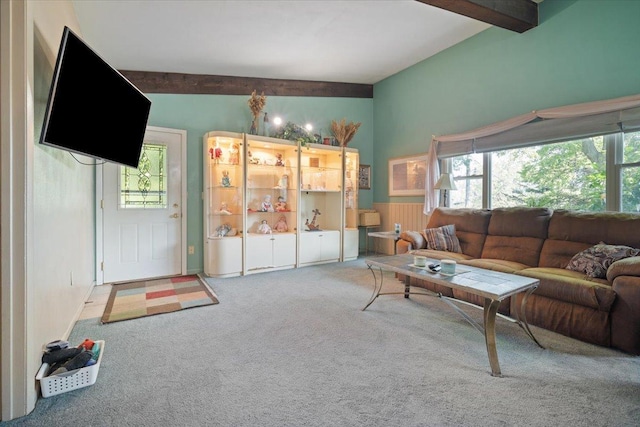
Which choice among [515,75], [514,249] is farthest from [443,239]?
[515,75]

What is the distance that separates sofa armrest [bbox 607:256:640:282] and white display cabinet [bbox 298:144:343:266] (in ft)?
11.3

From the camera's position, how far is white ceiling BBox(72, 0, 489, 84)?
2949 millimetres

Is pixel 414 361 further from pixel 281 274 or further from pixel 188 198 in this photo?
pixel 188 198

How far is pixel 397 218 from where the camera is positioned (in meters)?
5.46

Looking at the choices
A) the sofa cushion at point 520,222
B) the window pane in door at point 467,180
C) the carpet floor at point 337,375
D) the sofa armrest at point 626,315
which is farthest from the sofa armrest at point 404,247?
the sofa armrest at point 626,315

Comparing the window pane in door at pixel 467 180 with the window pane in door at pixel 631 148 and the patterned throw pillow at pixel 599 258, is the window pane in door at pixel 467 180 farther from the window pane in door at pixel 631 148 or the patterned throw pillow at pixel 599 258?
the patterned throw pillow at pixel 599 258

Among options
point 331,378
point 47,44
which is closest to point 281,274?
point 331,378

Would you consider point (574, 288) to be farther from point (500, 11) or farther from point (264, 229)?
point (264, 229)

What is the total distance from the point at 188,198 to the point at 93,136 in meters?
2.33

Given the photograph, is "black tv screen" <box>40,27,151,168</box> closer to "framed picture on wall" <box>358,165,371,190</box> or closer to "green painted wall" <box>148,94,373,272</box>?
"green painted wall" <box>148,94,373,272</box>

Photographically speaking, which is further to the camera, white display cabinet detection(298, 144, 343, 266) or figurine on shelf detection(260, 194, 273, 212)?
white display cabinet detection(298, 144, 343, 266)

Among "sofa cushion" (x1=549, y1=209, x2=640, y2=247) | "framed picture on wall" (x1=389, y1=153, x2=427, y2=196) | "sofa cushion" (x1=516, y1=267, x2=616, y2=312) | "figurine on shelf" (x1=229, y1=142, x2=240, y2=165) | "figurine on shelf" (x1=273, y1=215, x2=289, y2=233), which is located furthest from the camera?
"framed picture on wall" (x1=389, y1=153, x2=427, y2=196)

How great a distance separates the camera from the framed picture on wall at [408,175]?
5.00 meters

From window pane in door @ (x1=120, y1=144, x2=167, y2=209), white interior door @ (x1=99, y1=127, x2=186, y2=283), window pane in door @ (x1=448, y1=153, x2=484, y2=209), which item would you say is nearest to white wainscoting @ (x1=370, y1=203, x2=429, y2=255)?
window pane in door @ (x1=448, y1=153, x2=484, y2=209)
